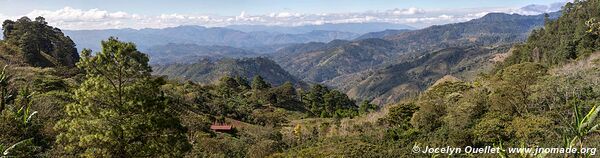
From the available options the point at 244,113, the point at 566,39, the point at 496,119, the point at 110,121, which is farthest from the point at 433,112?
the point at 566,39

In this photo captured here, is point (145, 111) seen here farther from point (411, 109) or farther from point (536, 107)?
point (411, 109)

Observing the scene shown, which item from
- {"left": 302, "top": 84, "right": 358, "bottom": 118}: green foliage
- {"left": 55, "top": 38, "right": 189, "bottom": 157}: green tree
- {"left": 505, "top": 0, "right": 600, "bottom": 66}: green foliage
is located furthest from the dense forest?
{"left": 302, "top": 84, "right": 358, "bottom": 118}: green foliage

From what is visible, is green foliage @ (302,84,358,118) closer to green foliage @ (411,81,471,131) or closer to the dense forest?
the dense forest

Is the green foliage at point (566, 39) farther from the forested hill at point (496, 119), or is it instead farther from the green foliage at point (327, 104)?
the green foliage at point (327, 104)

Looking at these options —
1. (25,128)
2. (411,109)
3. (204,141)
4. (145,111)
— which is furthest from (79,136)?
(411,109)

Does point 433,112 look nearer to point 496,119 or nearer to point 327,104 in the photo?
point 496,119

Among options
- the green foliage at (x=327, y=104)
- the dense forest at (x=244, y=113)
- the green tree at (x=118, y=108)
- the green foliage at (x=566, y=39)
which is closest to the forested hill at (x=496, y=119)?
the dense forest at (x=244, y=113)

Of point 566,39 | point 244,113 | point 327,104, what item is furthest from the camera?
point 327,104
